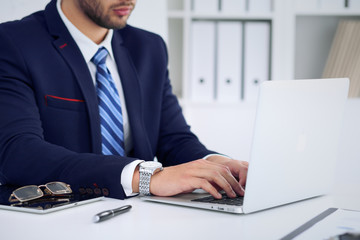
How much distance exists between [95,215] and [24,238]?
0.44 feet

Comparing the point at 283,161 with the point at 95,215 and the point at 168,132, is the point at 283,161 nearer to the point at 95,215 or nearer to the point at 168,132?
the point at 95,215

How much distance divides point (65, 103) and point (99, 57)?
8.8 inches

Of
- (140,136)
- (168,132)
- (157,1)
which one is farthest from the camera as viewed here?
(157,1)

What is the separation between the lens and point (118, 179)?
1.00 metres

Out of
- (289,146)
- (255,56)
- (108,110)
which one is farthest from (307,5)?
(289,146)

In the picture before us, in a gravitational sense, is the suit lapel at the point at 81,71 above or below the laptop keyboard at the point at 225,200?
above

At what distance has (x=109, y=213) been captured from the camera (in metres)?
0.83

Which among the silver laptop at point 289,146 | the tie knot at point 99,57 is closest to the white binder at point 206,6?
the tie knot at point 99,57

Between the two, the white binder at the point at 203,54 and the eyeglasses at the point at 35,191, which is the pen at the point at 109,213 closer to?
the eyeglasses at the point at 35,191

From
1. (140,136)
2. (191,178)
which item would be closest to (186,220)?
(191,178)

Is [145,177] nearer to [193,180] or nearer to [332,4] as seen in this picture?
[193,180]

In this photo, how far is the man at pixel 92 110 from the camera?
103cm

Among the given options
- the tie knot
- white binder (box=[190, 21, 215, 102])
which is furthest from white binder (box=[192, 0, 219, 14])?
the tie knot

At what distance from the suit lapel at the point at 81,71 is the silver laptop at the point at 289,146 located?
507mm
